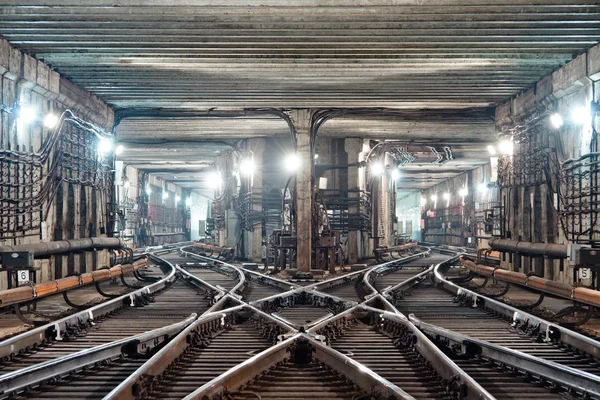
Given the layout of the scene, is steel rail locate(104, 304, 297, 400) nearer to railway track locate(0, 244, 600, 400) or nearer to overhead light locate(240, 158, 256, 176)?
railway track locate(0, 244, 600, 400)

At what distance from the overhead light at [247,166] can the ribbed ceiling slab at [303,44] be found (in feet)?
Result: 22.0

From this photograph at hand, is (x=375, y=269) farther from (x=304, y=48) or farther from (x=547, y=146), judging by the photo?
(x=304, y=48)

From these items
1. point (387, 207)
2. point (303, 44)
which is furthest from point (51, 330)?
point (387, 207)

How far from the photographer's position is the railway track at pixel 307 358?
484 cm

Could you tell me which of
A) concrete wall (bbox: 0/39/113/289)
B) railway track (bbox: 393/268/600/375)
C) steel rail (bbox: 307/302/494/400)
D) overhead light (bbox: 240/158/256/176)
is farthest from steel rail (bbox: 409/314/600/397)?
overhead light (bbox: 240/158/256/176)

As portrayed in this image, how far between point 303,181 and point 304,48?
5713mm

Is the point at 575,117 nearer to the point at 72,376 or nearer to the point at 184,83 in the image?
the point at 184,83

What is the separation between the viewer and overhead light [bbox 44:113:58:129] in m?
12.1

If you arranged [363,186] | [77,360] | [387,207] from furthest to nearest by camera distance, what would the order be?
[387,207] < [363,186] < [77,360]

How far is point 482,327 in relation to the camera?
Answer: 8.00 meters

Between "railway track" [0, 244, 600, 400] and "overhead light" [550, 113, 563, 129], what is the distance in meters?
4.77

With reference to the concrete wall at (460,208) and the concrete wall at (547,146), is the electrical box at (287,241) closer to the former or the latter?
A: the concrete wall at (547,146)

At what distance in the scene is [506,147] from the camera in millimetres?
15758

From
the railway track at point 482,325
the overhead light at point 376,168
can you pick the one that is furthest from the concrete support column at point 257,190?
the railway track at point 482,325
